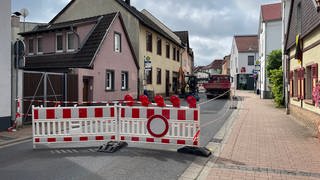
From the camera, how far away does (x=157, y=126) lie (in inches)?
308

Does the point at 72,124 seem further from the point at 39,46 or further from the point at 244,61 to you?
the point at 244,61

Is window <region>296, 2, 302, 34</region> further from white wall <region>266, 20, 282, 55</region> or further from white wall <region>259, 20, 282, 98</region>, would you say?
white wall <region>266, 20, 282, 55</region>

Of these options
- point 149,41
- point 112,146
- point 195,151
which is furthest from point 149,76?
point 195,151

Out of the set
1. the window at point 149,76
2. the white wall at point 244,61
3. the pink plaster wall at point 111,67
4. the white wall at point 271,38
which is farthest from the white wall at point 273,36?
the white wall at point 244,61

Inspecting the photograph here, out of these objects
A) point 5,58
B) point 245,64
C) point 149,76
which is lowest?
point 5,58

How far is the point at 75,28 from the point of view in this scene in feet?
67.1

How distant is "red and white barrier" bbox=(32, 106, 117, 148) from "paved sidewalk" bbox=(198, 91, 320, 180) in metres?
2.86

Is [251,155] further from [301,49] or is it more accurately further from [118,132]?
[301,49]

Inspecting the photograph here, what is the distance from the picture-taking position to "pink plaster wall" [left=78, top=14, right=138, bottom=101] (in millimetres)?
18984

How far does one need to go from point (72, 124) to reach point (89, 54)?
36.9ft

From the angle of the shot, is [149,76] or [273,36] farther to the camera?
[273,36]

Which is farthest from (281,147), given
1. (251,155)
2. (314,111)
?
(314,111)

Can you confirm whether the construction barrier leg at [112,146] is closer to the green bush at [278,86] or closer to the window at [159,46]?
the green bush at [278,86]

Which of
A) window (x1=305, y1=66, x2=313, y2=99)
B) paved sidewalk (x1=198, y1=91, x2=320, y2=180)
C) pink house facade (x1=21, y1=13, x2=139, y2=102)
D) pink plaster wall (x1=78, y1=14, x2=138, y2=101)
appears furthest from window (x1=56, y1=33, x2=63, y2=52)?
window (x1=305, y1=66, x2=313, y2=99)
